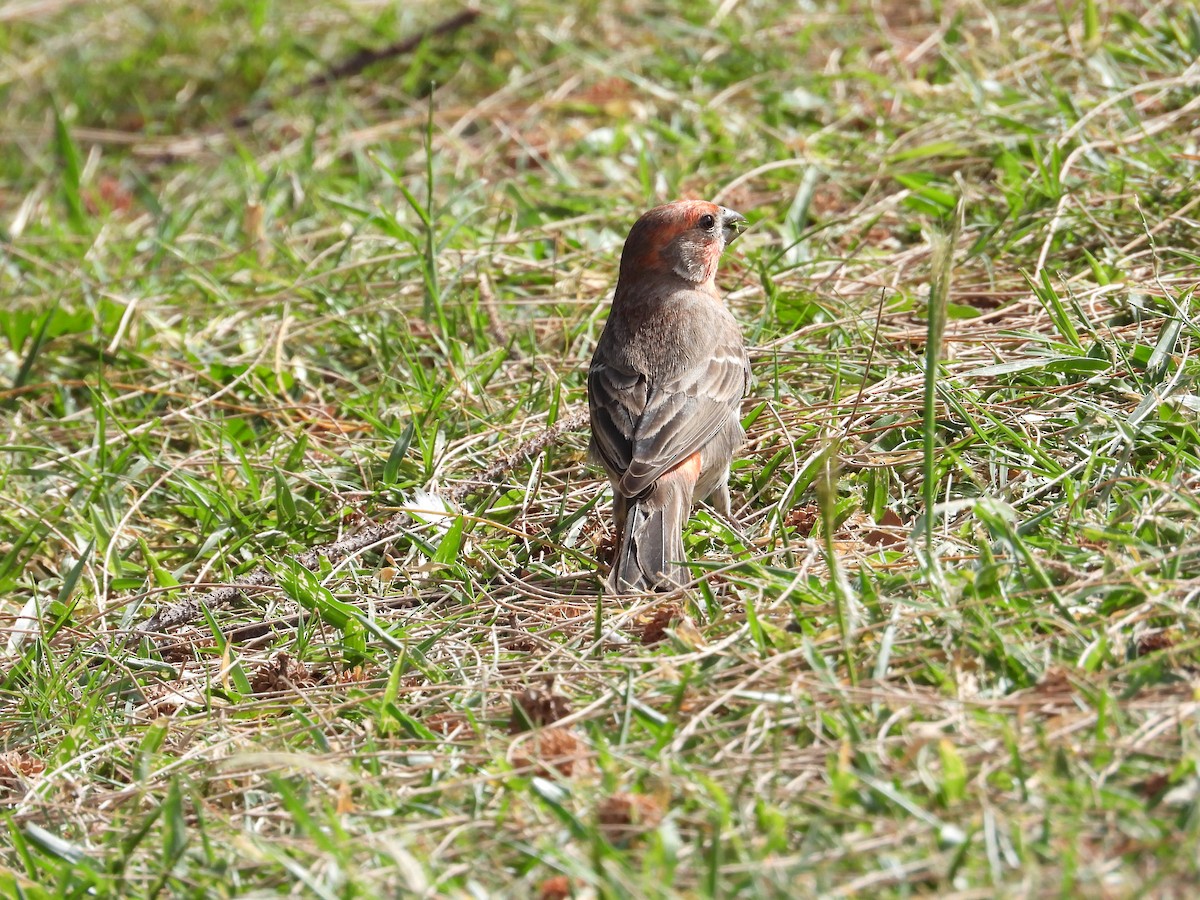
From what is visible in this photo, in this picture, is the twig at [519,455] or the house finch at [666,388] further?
the twig at [519,455]

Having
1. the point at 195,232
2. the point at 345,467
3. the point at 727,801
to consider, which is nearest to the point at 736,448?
the point at 345,467

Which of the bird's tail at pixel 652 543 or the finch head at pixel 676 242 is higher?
the finch head at pixel 676 242

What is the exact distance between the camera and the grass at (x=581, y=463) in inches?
121

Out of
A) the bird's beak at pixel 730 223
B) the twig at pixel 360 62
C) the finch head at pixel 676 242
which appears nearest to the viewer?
the finch head at pixel 676 242

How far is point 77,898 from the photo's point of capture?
3.15m

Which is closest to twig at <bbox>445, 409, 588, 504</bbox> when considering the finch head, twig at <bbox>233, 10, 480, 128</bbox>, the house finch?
the house finch

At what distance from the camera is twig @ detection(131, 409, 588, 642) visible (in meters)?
4.53

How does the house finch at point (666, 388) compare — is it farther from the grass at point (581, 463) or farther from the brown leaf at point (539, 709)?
the brown leaf at point (539, 709)

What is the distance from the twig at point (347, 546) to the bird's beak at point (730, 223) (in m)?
0.94

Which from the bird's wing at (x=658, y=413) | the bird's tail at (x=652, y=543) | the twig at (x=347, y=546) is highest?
the bird's wing at (x=658, y=413)

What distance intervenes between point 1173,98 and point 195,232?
484 centimetres

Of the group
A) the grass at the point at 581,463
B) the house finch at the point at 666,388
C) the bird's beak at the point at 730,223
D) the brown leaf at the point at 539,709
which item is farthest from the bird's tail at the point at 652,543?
the bird's beak at the point at 730,223

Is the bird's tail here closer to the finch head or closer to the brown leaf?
the brown leaf

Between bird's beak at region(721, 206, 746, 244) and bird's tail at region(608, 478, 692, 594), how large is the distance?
55.3 inches
